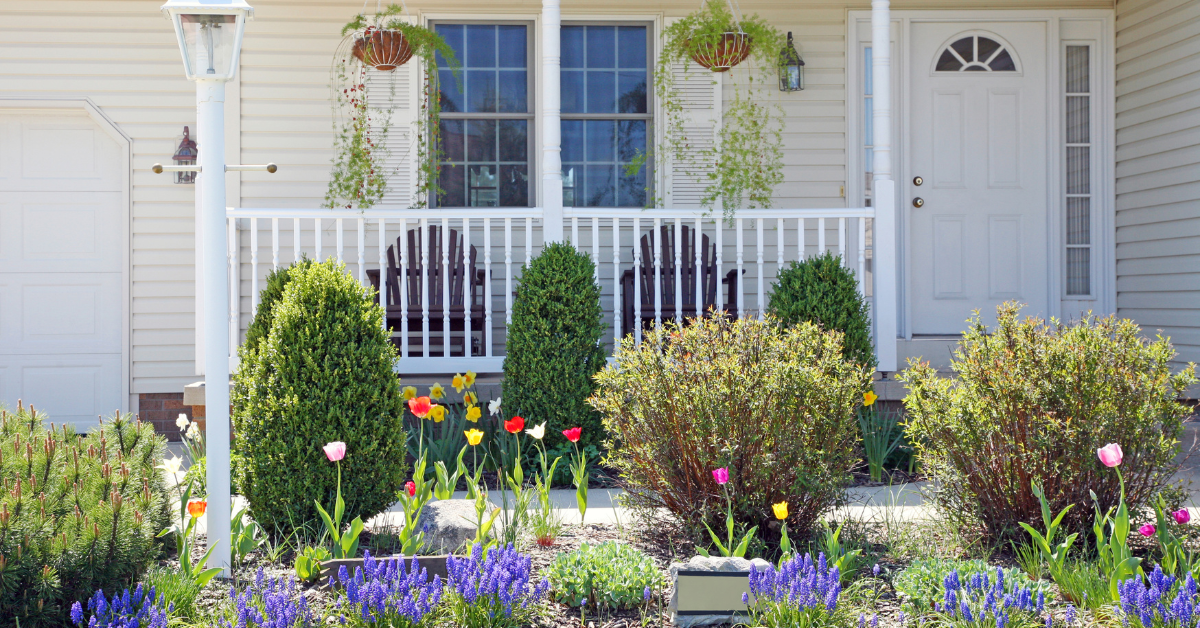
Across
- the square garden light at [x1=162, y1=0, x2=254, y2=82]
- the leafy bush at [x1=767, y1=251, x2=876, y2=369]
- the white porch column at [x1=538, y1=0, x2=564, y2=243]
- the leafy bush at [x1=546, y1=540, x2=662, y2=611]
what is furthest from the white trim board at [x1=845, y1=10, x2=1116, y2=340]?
the square garden light at [x1=162, y1=0, x2=254, y2=82]

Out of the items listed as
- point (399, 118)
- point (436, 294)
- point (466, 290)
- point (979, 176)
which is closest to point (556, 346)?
point (466, 290)

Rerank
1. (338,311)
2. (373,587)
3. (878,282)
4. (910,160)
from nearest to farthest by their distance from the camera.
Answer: (373,587), (338,311), (878,282), (910,160)

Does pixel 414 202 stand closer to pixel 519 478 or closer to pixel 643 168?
pixel 643 168

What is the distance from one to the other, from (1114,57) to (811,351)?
476 centimetres

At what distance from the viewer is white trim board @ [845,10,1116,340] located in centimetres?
653

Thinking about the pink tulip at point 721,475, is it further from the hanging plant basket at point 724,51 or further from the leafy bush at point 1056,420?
the hanging plant basket at point 724,51

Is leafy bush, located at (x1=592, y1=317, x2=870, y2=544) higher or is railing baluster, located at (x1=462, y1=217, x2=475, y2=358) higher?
railing baluster, located at (x1=462, y1=217, x2=475, y2=358)

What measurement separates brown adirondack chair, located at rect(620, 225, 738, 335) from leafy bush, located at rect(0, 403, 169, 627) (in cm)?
335

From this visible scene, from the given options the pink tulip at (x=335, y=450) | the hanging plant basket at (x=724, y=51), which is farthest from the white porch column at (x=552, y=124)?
the pink tulip at (x=335, y=450)

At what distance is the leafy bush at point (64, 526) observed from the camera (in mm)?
2334

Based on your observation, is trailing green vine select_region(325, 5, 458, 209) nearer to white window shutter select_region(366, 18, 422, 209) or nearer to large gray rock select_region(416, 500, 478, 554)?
white window shutter select_region(366, 18, 422, 209)

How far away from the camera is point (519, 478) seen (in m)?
3.35

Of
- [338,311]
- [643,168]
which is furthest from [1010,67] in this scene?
[338,311]

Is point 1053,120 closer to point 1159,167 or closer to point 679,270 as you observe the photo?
point 1159,167
